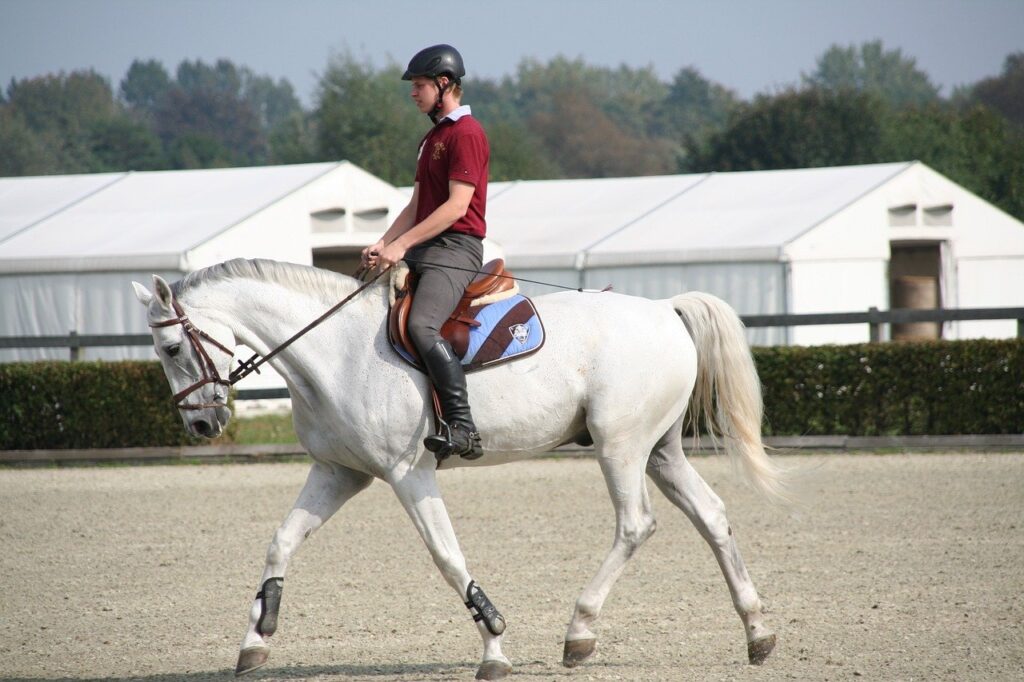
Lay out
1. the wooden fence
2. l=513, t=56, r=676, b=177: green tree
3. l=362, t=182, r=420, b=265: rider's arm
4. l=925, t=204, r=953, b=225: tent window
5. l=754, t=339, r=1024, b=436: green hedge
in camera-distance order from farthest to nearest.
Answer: l=513, t=56, r=676, b=177: green tree → l=925, t=204, r=953, b=225: tent window → the wooden fence → l=754, t=339, r=1024, b=436: green hedge → l=362, t=182, r=420, b=265: rider's arm

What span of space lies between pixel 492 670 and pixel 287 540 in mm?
1068

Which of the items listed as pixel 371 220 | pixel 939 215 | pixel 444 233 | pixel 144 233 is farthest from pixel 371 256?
pixel 939 215

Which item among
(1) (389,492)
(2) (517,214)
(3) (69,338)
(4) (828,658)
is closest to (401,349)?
(4) (828,658)

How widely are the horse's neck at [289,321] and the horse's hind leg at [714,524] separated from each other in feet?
5.16

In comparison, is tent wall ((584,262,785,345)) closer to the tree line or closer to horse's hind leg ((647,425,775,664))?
horse's hind leg ((647,425,775,664))

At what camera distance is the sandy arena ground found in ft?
18.8

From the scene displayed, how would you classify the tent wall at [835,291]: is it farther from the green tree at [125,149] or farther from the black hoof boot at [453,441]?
the green tree at [125,149]

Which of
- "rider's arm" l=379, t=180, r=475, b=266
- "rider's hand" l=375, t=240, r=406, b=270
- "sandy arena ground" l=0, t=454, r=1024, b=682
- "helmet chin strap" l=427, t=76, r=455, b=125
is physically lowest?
"sandy arena ground" l=0, t=454, r=1024, b=682

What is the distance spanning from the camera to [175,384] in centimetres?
540

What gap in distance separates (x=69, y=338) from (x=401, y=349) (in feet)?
33.4

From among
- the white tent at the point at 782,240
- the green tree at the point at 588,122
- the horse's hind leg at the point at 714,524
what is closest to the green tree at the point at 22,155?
the green tree at the point at 588,122

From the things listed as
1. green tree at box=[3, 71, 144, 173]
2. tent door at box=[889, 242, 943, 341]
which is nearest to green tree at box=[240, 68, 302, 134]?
green tree at box=[3, 71, 144, 173]

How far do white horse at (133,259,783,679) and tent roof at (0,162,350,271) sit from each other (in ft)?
44.0

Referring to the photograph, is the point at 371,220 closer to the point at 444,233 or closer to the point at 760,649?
the point at 444,233
